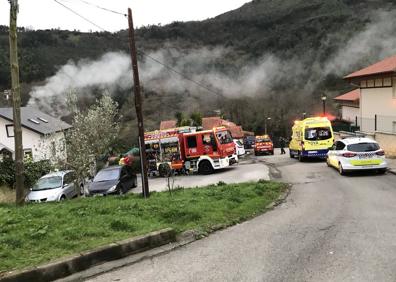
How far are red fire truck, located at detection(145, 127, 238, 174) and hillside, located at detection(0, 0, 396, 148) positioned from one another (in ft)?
121

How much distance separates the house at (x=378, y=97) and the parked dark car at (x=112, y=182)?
609 inches

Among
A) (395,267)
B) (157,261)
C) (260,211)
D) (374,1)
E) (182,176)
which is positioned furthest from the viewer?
(374,1)

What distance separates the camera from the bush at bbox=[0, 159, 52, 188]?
2472 centimetres

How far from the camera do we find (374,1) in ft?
487

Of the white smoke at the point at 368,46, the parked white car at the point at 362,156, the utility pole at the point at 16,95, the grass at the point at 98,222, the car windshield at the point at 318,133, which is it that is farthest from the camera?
the white smoke at the point at 368,46

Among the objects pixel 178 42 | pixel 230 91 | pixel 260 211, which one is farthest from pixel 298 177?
pixel 178 42

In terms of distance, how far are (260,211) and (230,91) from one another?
108 meters

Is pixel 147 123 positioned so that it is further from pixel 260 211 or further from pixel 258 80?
pixel 260 211

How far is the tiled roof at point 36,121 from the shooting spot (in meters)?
43.2

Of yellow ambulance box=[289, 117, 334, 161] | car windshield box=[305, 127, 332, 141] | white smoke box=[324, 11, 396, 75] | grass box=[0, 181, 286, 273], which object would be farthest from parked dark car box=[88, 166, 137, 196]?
white smoke box=[324, 11, 396, 75]

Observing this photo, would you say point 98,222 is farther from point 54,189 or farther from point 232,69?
point 232,69

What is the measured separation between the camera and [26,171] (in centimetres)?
2653

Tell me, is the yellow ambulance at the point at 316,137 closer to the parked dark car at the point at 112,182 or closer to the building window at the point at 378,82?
the building window at the point at 378,82

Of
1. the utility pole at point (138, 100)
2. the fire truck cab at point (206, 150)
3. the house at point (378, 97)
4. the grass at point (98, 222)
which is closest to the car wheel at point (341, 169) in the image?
the grass at point (98, 222)
